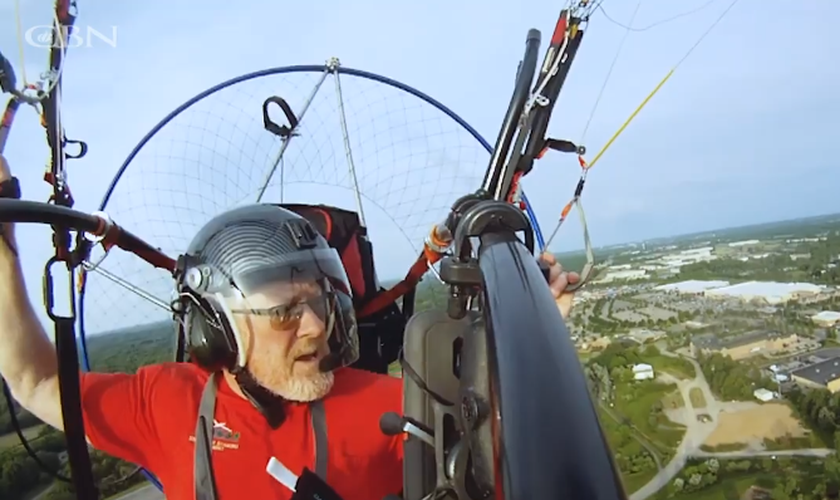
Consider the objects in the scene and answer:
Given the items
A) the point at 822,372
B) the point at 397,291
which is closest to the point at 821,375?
the point at 822,372

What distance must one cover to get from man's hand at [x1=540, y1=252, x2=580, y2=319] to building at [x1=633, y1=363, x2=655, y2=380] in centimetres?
816

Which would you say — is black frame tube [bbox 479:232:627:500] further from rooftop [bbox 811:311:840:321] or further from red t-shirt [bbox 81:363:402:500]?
rooftop [bbox 811:311:840:321]

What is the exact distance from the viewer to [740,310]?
9.20 m

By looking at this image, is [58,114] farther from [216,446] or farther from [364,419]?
[364,419]

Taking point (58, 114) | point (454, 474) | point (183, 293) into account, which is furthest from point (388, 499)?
point (58, 114)

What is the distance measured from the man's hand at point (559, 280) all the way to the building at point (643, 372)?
8160 mm

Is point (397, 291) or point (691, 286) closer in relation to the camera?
point (397, 291)

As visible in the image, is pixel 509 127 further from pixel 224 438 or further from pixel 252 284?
pixel 224 438

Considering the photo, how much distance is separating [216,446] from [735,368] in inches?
389

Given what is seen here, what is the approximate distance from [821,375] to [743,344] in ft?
4.73

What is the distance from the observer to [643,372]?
9.38 metres

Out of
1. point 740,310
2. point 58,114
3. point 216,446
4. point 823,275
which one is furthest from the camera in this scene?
point 740,310

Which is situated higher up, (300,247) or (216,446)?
(300,247)

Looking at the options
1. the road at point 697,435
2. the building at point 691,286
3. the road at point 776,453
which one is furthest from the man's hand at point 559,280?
the road at point 776,453
